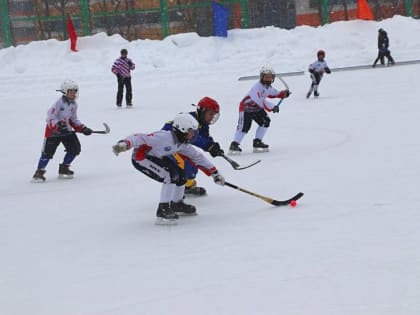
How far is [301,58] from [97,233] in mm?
18252

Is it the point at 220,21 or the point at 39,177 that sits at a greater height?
the point at 220,21

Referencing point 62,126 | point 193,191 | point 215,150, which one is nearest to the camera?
point 215,150

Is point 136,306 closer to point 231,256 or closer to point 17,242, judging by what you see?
point 231,256

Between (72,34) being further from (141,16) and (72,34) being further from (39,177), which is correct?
(39,177)

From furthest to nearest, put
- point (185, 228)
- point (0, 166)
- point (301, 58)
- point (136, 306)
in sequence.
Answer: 1. point (301, 58)
2. point (0, 166)
3. point (185, 228)
4. point (136, 306)

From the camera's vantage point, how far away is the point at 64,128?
8.59m

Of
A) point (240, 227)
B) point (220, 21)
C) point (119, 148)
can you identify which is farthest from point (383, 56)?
point (119, 148)

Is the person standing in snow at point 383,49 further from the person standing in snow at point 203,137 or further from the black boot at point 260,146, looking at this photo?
the person standing in snow at point 203,137

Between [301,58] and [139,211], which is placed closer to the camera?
[139,211]

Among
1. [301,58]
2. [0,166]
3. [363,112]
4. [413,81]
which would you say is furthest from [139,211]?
[301,58]

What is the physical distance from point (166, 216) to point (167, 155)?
0.45m

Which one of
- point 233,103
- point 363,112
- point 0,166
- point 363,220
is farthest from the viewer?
point 233,103

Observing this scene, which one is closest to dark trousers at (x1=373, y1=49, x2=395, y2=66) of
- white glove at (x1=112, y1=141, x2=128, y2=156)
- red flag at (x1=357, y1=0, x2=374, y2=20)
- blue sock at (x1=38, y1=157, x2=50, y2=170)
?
red flag at (x1=357, y1=0, x2=374, y2=20)

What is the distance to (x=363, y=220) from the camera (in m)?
5.20
